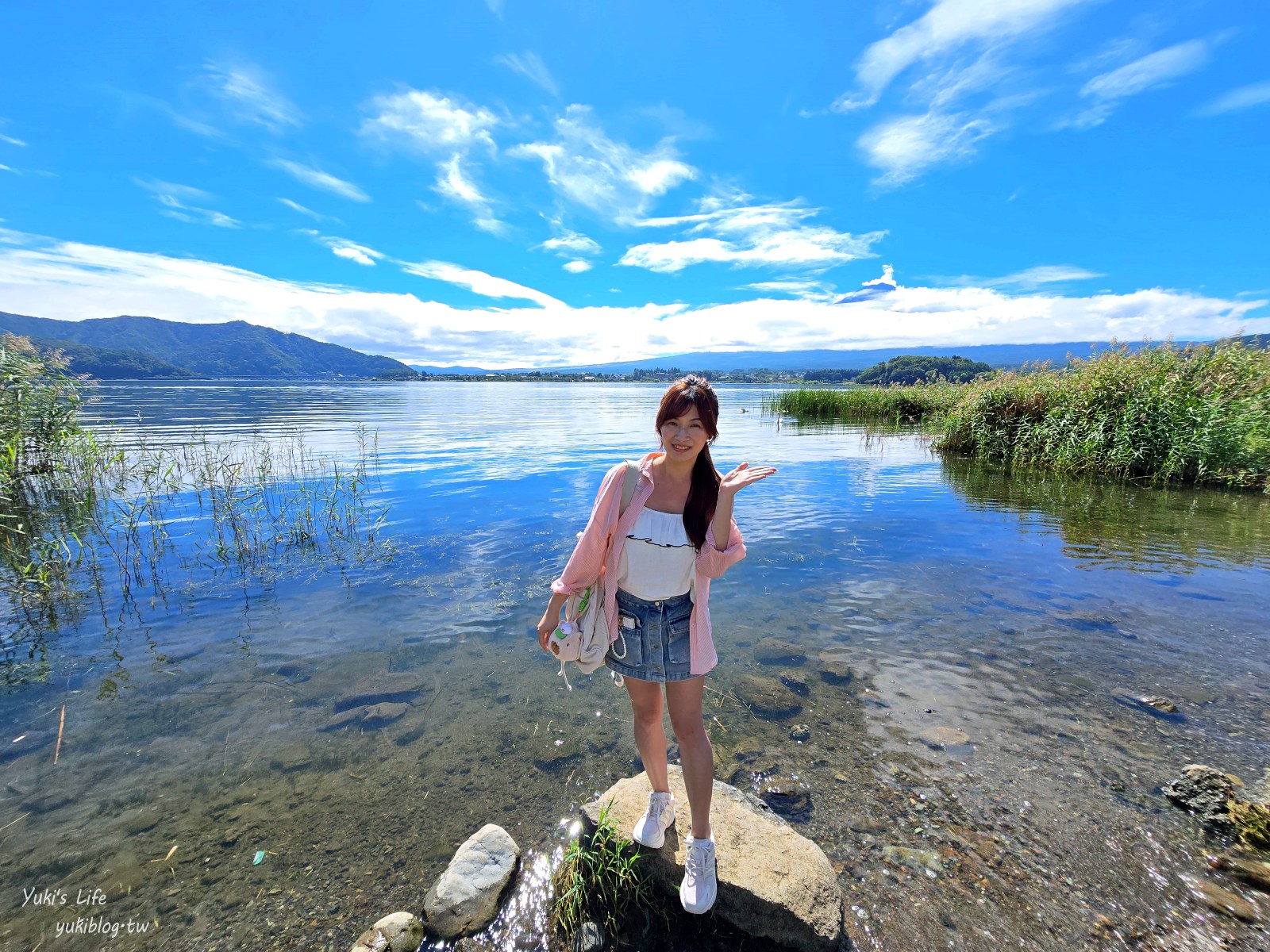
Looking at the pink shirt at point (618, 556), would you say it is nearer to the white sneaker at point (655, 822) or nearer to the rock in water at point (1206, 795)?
the white sneaker at point (655, 822)

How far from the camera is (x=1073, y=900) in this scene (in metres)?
3.14

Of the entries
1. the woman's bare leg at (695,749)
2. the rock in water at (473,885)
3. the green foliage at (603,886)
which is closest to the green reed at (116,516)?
the rock in water at (473,885)

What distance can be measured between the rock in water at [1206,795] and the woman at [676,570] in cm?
371

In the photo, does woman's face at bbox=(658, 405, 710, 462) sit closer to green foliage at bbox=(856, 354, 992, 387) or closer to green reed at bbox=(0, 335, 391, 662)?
green reed at bbox=(0, 335, 391, 662)

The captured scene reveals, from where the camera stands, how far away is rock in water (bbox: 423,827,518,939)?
3.18 m

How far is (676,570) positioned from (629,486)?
1.85 ft

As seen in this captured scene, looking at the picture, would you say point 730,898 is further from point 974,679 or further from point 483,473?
point 483,473

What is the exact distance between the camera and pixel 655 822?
3291mm

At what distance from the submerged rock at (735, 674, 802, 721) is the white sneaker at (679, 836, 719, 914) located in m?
2.50

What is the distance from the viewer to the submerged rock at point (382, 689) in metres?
5.59

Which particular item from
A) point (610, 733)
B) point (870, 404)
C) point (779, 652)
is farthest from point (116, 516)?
point (870, 404)

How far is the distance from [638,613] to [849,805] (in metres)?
2.68

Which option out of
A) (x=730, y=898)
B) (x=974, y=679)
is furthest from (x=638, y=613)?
(x=974, y=679)

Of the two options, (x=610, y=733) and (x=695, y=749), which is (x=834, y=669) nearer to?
(x=610, y=733)
